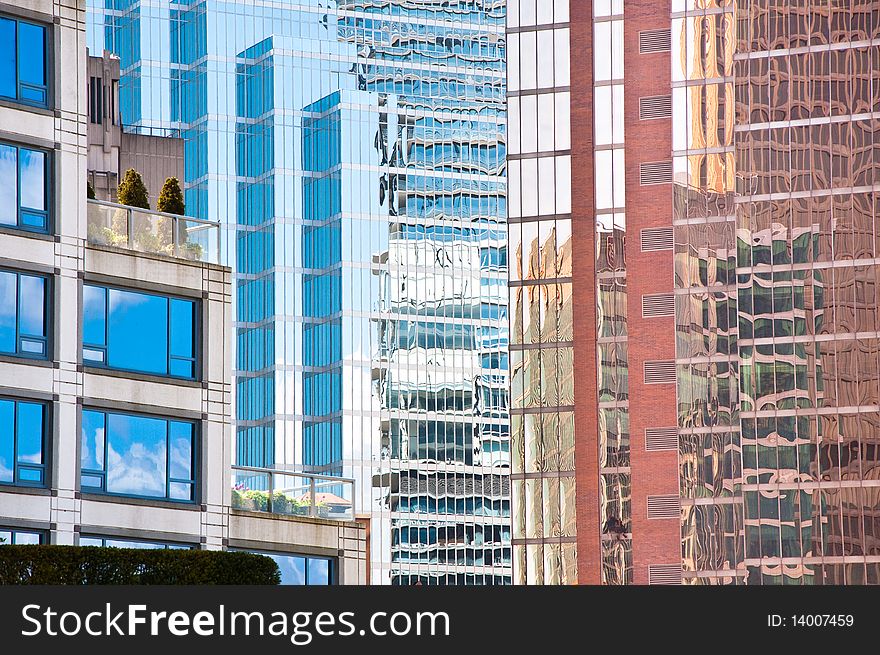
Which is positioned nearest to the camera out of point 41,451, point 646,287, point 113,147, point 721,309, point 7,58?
point 41,451

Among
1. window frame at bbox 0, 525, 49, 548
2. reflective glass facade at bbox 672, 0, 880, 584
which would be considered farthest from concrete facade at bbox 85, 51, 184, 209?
reflective glass facade at bbox 672, 0, 880, 584

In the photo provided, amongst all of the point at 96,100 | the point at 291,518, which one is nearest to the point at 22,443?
the point at 291,518

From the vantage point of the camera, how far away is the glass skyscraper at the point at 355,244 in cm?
17138

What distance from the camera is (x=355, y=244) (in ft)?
575

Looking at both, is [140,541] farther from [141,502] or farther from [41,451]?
[41,451]

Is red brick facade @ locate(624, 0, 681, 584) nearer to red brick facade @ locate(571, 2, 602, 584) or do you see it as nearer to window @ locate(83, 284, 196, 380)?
red brick facade @ locate(571, 2, 602, 584)

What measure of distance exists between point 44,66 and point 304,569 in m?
19.3

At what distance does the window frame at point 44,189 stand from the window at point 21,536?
9.57 m

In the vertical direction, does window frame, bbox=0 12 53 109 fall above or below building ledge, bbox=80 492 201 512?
above

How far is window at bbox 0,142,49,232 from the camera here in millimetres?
58969

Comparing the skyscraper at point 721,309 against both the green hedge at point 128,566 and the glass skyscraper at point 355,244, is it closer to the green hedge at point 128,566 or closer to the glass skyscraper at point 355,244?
the green hedge at point 128,566

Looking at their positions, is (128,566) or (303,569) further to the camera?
(303,569)

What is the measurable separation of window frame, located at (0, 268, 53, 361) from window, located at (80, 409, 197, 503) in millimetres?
2457

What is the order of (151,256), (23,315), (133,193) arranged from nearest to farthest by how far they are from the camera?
(23,315), (151,256), (133,193)
